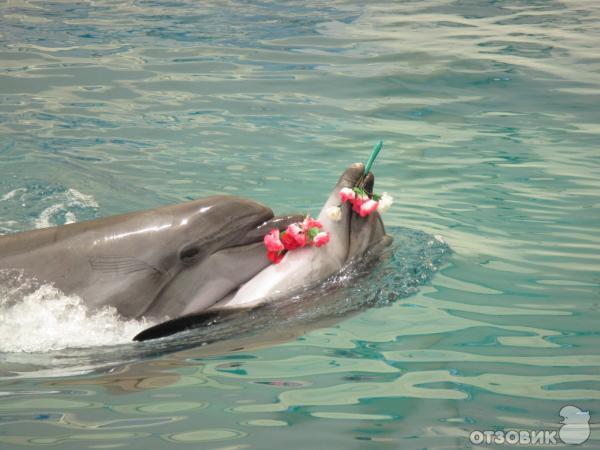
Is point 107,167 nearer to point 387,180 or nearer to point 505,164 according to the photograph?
point 387,180

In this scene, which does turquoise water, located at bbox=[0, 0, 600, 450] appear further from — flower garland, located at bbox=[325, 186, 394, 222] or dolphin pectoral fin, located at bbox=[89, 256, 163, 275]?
dolphin pectoral fin, located at bbox=[89, 256, 163, 275]

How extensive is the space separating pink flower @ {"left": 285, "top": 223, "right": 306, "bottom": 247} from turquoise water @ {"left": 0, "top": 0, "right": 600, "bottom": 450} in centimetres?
47

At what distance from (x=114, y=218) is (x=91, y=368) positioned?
1.20 meters

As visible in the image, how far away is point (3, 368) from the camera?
5297 mm

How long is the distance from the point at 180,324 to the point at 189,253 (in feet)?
2.19

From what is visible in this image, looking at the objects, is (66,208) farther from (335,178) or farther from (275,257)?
(275,257)

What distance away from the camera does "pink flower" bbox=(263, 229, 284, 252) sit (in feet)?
19.9

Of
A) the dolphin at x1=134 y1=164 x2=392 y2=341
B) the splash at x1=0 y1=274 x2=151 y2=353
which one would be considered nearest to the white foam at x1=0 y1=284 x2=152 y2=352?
the splash at x1=0 y1=274 x2=151 y2=353

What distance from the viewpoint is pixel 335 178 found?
9836 millimetres

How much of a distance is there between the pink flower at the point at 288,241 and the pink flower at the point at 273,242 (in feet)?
0.12

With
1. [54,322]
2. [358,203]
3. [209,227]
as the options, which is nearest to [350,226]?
[358,203]

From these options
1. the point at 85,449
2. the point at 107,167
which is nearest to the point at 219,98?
the point at 107,167

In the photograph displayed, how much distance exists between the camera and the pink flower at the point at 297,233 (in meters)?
6.12

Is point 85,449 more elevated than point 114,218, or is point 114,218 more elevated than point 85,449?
point 114,218
